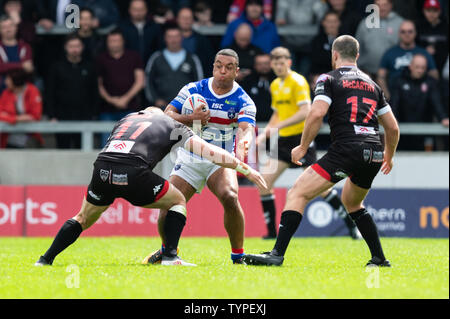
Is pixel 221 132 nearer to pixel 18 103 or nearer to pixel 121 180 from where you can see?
pixel 121 180

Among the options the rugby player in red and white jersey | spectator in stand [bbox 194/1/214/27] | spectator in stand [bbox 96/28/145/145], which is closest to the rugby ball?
the rugby player in red and white jersey

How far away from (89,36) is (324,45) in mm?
4184

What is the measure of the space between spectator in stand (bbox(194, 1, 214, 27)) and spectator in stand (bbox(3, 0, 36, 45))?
3.09 metres

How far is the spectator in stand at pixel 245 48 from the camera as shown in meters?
14.4

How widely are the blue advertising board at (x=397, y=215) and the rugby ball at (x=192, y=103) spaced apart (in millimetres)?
5779

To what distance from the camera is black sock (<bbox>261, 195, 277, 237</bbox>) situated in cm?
1260

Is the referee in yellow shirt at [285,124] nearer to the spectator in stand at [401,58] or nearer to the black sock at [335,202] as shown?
the black sock at [335,202]

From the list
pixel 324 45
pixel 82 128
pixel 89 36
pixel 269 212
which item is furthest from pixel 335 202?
pixel 89 36

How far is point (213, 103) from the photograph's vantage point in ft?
28.2

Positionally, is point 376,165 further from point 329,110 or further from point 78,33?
point 78,33

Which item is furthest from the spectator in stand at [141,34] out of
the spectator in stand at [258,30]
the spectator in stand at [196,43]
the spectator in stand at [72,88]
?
the spectator in stand at [258,30]

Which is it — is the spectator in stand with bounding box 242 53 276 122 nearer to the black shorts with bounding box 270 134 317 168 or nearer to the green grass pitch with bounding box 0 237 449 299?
the black shorts with bounding box 270 134 317 168

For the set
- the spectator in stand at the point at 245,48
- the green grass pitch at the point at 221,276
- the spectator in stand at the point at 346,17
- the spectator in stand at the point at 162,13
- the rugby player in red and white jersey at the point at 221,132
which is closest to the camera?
the green grass pitch at the point at 221,276

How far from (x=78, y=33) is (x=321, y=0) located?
15.2 feet
